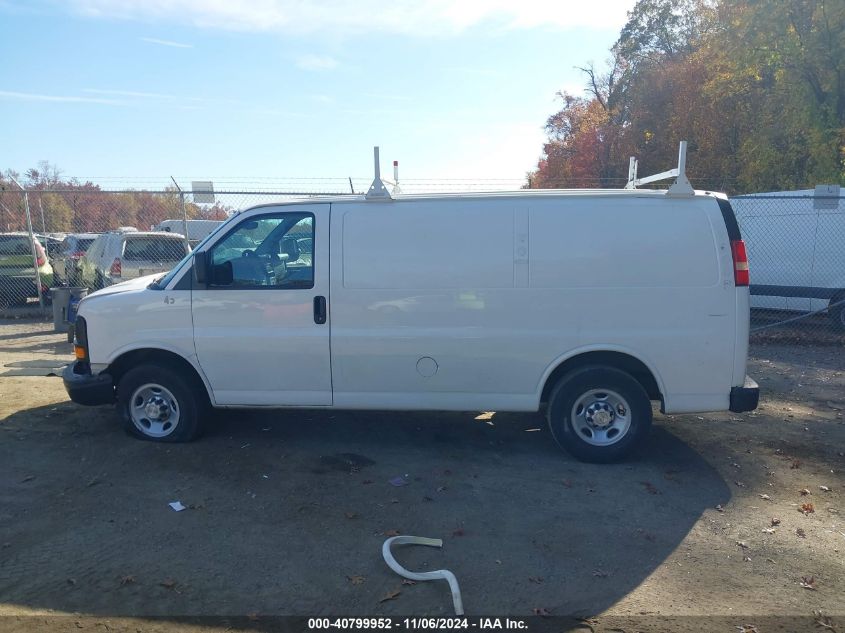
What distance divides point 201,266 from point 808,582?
4.84 meters

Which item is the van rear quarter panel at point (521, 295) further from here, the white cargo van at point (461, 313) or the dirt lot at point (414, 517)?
the dirt lot at point (414, 517)

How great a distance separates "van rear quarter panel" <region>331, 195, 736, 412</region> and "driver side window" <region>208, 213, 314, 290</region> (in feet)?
1.05

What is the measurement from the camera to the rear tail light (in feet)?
17.1

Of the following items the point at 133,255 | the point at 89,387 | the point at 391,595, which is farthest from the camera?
the point at 133,255

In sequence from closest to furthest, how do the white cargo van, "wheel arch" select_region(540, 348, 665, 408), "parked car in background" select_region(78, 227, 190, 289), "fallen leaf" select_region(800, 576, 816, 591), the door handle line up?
1. "fallen leaf" select_region(800, 576, 816, 591)
2. the white cargo van
3. "wheel arch" select_region(540, 348, 665, 408)
4. the door handle
5. "parked car in background" select_region(78, 227, 190, 289)

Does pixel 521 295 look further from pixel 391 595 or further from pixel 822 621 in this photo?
pixel 822 621

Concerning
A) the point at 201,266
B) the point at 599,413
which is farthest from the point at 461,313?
the point at 201,266

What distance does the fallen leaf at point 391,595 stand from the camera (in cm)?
363

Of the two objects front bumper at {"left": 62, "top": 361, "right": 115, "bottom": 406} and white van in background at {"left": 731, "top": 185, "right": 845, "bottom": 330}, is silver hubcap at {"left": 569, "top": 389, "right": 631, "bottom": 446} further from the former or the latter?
white van in background at {"left": 731, "top": 185, "right": 845, "bottom": 330}

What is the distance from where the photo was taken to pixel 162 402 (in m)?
5.90

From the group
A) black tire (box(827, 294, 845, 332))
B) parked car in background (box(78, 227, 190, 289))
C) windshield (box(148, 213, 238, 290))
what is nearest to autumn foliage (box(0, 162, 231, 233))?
parked car in background (box(78, 227, 190, 289))

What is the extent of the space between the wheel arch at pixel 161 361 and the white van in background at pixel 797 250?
30.9 feet

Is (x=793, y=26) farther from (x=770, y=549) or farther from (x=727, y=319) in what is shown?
(x=770, y=549)

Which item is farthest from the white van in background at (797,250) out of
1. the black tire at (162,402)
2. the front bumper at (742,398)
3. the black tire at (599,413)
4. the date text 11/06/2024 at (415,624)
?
the date text 11/06/2024 at (415,624)
